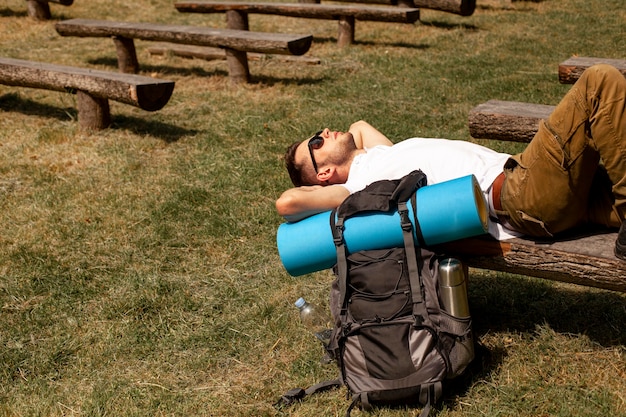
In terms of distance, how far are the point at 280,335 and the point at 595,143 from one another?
6.55 ft

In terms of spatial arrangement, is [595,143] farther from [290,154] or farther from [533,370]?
[290,154]

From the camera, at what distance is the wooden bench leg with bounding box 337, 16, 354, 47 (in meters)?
10.2

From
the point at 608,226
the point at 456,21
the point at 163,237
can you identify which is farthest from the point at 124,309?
the point at 456,21

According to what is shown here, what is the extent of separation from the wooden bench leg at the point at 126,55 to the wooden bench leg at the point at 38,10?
3.37m

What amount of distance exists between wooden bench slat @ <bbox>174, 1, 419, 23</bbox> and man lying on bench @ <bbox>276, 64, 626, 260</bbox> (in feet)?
21.5

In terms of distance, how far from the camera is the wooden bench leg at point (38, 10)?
474 inches

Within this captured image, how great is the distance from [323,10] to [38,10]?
202 inches

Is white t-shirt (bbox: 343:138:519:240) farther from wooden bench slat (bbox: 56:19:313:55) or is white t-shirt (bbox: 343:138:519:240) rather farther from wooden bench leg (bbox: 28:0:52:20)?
wooden bench leg (bbox: 28:0:52:20)

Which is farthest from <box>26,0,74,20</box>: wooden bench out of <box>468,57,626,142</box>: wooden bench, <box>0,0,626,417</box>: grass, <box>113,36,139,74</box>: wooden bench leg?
<box>468,57,626,142</box>: wooden bench

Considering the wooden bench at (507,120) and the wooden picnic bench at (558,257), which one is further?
the wooden bench at (507,120)

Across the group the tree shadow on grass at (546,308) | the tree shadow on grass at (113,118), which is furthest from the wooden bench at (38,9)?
the tree shadow on grass at (546,308)

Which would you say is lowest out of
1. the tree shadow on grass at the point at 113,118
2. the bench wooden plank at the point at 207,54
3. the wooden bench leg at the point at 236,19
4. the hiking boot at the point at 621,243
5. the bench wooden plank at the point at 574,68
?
the tree shadow on grass at the point at 113,118

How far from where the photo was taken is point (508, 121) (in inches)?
173

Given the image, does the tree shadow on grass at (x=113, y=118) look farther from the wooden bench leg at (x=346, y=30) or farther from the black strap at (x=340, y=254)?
the black strap at (x=340, y=254)
